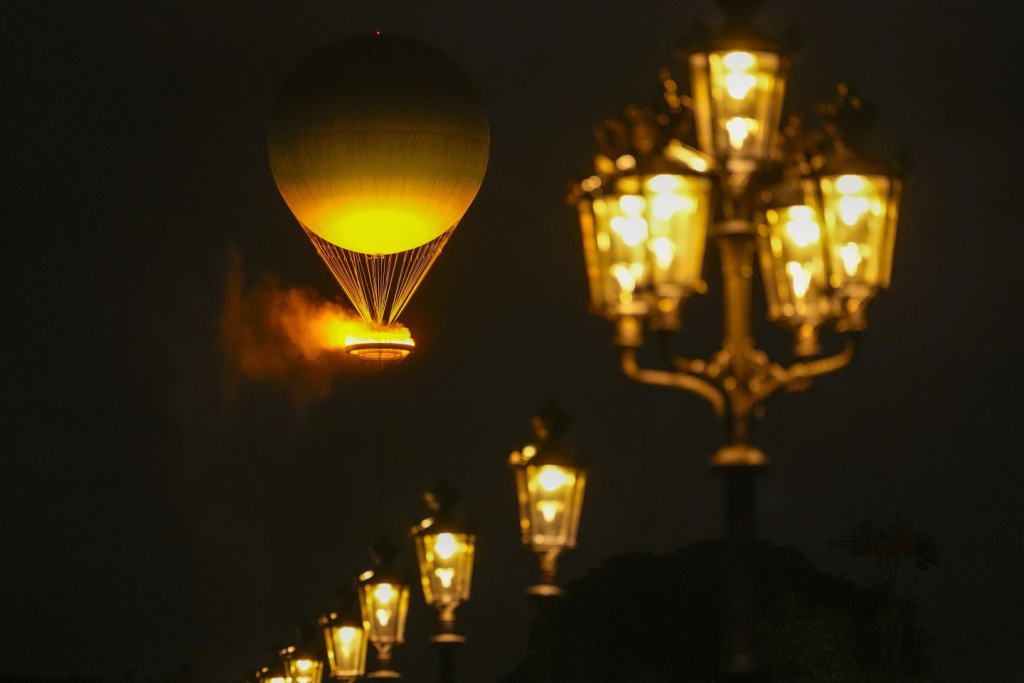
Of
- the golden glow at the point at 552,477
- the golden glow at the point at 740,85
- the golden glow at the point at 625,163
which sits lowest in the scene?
the golden glow at the point at 552,477

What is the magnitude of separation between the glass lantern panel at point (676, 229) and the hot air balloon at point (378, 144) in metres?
24.8

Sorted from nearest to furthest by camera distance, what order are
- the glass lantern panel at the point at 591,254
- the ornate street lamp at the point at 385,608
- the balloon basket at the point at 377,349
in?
the glass lantern panel at the point at 591,254
the ornate street lamp at the point at 385,608
the balloon basket at the point at 377,349

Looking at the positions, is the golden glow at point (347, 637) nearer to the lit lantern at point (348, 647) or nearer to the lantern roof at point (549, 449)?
the lit lantern at point (348, 647)

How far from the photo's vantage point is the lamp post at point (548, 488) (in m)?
15.7

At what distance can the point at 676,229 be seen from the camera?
12.0 m

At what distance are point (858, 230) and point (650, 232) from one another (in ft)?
3.57

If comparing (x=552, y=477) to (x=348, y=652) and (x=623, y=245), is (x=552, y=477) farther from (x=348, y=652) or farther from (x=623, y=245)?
(x=348, y=652)

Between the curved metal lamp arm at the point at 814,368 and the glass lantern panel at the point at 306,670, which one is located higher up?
the curved metal lamp arm at the point at 814,368

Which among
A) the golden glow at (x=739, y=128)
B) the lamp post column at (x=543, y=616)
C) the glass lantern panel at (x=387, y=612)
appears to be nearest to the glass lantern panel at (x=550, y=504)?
the lamp post column at (x=543, y=616)

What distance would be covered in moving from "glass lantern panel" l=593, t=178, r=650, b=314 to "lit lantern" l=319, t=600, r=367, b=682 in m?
13.0

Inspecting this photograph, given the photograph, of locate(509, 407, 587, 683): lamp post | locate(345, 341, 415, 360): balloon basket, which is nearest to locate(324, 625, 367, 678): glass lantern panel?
locate(509, 407, 587, 683): lamp post

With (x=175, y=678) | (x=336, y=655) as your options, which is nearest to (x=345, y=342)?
(x=336, y=655)

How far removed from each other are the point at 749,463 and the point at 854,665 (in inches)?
1814

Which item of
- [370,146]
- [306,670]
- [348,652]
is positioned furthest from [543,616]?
[370,146]
